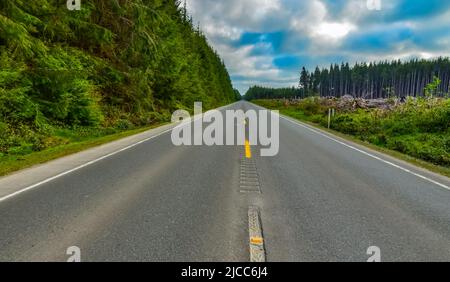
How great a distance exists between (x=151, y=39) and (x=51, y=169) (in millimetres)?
14272

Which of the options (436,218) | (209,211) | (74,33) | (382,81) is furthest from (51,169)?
(382,81)

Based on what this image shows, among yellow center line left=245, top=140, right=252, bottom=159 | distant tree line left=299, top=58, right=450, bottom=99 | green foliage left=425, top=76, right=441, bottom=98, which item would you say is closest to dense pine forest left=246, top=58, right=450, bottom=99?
distant tree line left=299, top=58, right=450, bottom=99

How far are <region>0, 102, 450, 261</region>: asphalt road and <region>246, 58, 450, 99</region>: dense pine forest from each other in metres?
117

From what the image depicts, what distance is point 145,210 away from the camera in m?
4.85

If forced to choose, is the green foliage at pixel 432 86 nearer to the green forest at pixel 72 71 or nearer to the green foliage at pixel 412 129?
the green foliage at pixel 412 129

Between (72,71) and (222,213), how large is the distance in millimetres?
11216

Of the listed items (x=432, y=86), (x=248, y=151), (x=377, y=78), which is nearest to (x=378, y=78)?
(x=377, y=78)

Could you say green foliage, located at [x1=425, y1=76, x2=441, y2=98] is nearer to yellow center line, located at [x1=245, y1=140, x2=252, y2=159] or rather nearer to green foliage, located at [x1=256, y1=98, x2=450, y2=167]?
green foliage, located at [x1=256, y1=98, x2=450, y2=167]

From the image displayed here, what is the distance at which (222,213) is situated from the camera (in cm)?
477

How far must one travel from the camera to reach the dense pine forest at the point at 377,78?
127875 mm

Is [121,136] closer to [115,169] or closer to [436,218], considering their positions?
[115,169]

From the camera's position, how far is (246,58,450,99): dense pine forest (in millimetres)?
127875

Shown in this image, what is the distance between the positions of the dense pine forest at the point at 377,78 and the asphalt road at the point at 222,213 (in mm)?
116619

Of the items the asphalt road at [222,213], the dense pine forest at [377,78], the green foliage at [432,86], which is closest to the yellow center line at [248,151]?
the asphalt road at [222,213]
